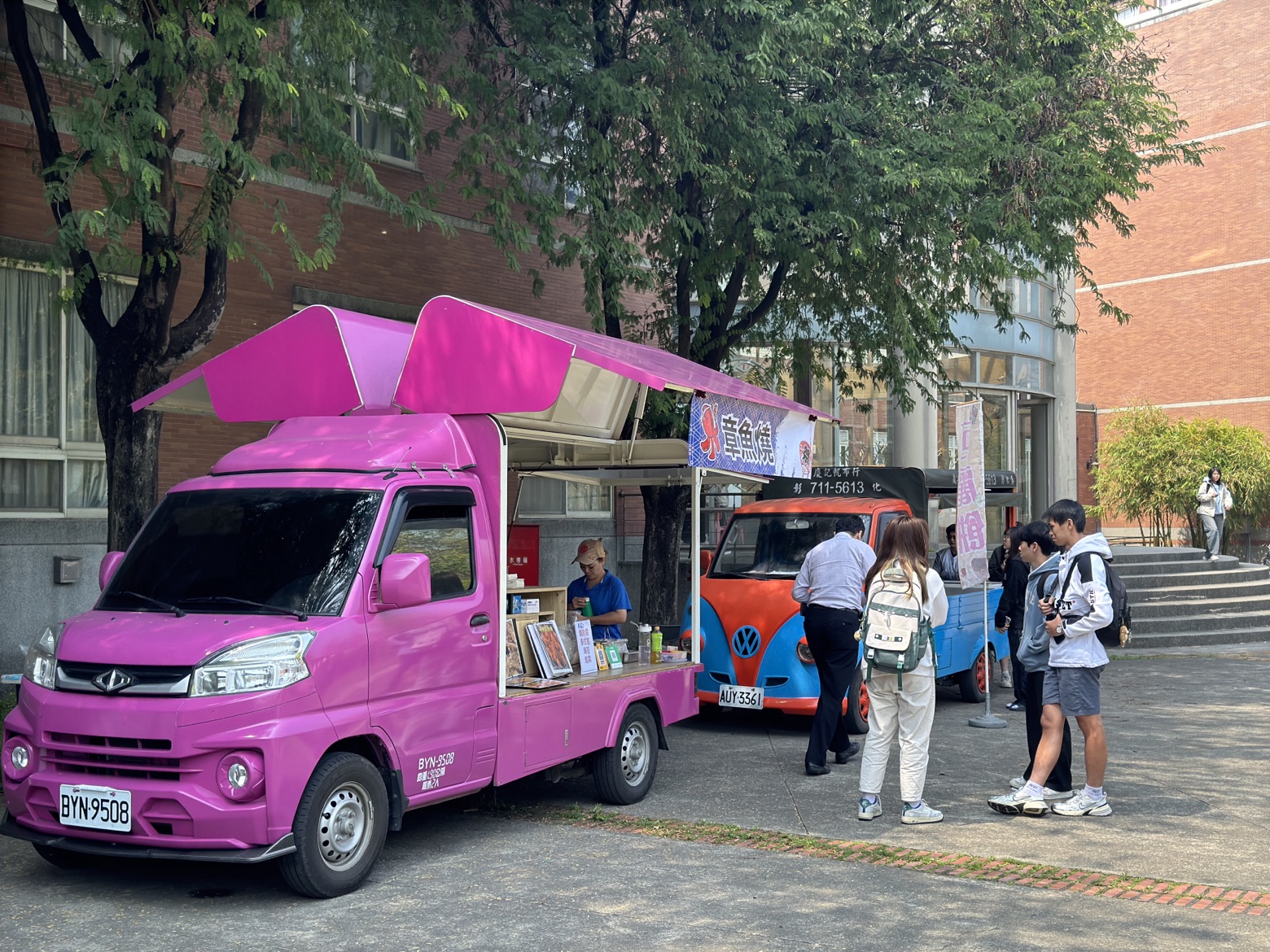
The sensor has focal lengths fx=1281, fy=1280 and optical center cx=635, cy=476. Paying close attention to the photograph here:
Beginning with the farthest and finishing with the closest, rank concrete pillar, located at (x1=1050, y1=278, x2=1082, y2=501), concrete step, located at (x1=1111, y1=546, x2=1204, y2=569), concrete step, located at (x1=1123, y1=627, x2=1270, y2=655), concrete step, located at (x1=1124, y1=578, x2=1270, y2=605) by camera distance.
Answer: concrete pillar, located at (x1=1050, y1=278, x2=1082, y2=501), concrete step, located at (x1=1111, y1=546, x2=1204, y2=569), concrete step, located at (x1=1124, y1=578, x2=1270, y2=605), concrete step, located at (x1=1123, y1=627, x2=1270, y2=655)

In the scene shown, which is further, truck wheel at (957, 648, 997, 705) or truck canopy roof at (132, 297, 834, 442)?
truck wheel at (957, 648, 997, 705)

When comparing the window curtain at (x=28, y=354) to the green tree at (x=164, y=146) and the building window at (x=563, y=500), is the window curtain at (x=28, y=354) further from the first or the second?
the building window at (x=563, y=500)

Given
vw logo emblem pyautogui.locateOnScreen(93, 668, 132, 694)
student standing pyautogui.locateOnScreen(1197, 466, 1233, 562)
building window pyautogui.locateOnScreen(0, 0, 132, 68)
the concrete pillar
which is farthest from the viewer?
the concrete pillar

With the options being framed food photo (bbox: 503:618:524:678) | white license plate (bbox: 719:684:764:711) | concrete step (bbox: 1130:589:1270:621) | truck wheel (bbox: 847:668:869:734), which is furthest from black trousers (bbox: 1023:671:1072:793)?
concrete step (bbox: 1130:589:1270:621)

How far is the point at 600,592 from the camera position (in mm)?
9758

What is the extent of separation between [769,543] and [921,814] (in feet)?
14.8

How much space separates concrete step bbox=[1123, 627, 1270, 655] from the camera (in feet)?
64.2

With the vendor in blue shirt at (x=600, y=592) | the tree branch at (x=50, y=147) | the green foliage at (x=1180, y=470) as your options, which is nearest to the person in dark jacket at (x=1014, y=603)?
the vendor in blue shirt at (x=600, y=592)

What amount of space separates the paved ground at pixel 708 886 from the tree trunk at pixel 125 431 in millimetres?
2665

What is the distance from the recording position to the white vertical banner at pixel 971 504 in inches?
462

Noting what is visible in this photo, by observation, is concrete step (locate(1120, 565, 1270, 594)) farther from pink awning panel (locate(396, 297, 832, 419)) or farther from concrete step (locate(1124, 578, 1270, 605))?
pink awning panel (locate(396, 297, 832, 419))

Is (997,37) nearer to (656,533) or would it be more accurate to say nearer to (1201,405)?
(656,533)

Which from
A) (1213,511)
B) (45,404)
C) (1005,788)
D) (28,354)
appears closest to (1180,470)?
(1213,511)

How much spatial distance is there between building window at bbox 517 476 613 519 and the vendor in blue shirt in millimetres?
7757
